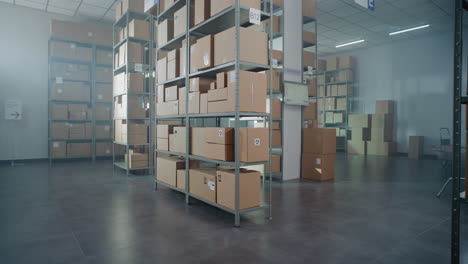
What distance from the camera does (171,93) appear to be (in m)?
3.97

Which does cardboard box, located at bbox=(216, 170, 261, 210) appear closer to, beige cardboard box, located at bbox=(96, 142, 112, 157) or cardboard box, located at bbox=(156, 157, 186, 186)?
cardboard box, located at bbox=(156, 157, 186, 186)

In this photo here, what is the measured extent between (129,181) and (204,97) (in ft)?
8.49

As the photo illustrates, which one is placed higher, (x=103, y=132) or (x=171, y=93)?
(x=171, y=93)

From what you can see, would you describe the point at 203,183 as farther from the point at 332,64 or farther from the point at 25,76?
the point at 332,64

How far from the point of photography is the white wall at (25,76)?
6875 mm

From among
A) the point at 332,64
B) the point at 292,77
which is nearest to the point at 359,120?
the point at 332,64

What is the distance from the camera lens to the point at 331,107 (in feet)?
34.8

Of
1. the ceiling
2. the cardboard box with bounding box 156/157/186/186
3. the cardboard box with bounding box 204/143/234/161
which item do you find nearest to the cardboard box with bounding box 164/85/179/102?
the cardboard box with bounding box 156/157/186/186

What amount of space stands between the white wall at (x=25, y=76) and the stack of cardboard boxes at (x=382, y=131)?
929 centimetres

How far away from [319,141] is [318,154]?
0.73 feet

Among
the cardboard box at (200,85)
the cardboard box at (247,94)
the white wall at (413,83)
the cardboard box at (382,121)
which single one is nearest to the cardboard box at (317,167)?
the cardboard box at (247,94)

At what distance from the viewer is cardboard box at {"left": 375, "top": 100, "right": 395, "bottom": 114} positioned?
368 inches

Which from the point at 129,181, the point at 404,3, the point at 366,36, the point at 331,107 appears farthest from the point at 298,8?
the point at 331,107

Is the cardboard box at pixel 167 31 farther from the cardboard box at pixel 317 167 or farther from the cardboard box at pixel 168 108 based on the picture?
the cardboard box at pixel 317 167
